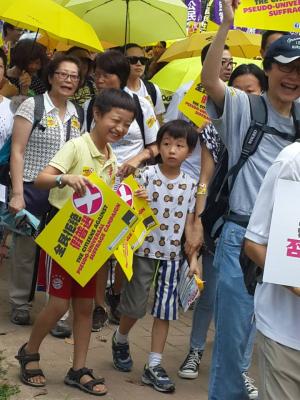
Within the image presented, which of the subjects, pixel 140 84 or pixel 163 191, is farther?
pixel 140 84

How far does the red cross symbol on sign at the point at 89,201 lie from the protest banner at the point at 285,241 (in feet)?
5.39

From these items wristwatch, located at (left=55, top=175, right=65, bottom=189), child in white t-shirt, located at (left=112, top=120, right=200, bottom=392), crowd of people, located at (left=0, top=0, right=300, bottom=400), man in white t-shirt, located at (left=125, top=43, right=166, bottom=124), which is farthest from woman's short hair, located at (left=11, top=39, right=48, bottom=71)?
wristwatch, located at (left=55, top=175, right=65, bottom=189)

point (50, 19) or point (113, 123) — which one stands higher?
point (50, 19)

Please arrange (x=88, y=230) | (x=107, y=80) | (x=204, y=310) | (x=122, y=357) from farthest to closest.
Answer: (x=107, y=80)
(x=204, y=310)
(x=122, y=357)
(x=88, y=230)

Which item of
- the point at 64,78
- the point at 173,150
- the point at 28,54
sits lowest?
the point at 173,150

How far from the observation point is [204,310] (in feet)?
16.3

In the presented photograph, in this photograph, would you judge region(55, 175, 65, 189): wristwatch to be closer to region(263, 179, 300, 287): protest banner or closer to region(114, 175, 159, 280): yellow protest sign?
region(114, 175, 159, 280): yellow protest sign

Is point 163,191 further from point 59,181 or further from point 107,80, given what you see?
point 107,80

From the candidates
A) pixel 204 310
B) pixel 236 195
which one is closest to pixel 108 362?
pixel 204 310

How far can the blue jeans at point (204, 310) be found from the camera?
16.2ft

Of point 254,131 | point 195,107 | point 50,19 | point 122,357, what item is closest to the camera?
point 254,131

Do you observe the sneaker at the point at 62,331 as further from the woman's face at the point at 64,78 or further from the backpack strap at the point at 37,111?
the woman's face at the point at 64,78

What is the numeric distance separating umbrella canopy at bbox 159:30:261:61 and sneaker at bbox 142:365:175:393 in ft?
13.8

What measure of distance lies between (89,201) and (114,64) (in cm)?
185
